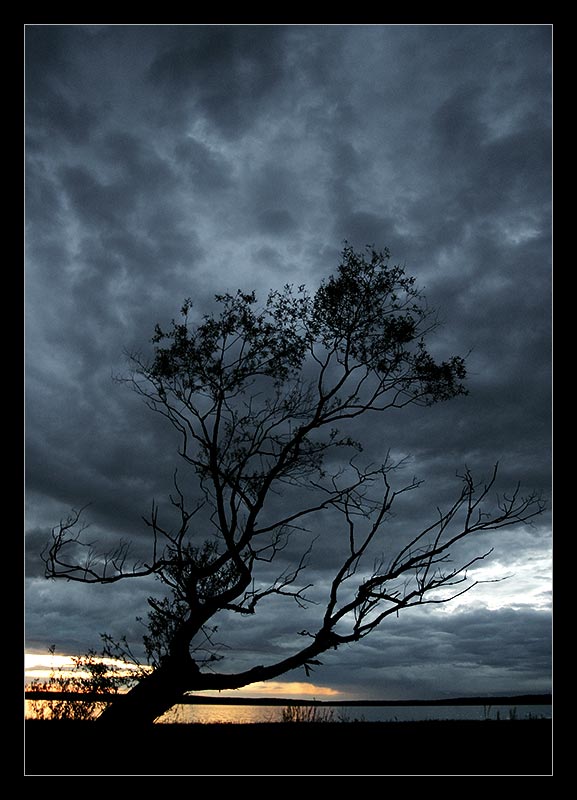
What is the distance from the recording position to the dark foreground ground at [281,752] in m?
12.9

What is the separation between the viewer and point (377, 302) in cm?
1920

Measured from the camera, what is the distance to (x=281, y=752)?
14.6 metres

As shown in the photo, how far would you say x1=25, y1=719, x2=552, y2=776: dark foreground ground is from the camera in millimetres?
12945

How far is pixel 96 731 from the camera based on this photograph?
50.9 feet
